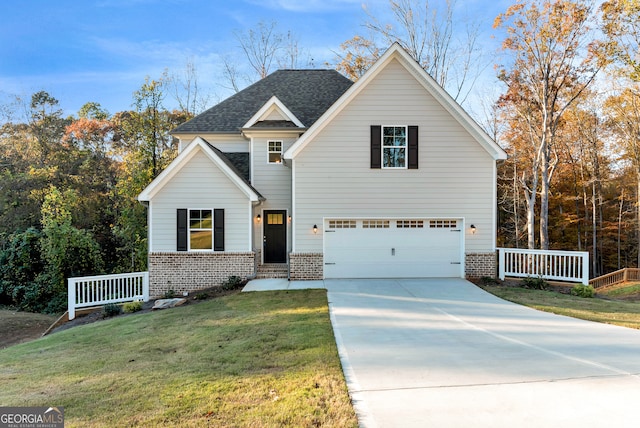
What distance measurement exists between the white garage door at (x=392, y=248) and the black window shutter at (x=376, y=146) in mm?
1970

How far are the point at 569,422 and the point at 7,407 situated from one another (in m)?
5.69

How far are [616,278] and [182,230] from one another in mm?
22722

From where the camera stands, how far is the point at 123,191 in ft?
61.3

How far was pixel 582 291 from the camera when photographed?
10.5 metres

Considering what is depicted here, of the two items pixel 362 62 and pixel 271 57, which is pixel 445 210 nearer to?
pixel 362 62

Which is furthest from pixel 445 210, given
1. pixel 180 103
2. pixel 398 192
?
pixel 180 103

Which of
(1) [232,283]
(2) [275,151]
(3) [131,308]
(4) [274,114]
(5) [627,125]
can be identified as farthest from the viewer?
(5) [627,125]

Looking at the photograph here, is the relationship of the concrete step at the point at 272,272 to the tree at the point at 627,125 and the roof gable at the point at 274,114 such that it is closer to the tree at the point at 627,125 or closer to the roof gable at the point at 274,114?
the roof gable at the point at 274,114

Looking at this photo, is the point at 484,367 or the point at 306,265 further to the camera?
the point at 306,265

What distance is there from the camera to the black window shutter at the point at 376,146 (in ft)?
39.0

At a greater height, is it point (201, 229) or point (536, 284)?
point (201, 229)

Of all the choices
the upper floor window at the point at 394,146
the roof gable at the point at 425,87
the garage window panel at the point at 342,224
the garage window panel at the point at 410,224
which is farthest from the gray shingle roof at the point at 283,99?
the garage window panel at the point at 410,224

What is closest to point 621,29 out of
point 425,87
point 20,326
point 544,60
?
point 544,60

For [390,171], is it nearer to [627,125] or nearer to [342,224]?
[342,224]
